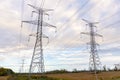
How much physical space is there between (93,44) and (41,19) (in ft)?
51.9

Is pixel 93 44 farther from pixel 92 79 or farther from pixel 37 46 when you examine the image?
pixel 37 46

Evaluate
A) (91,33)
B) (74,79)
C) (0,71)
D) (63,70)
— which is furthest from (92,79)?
(0,71)

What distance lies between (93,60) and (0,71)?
50095 mm

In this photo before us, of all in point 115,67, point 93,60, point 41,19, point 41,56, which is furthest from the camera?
point 115,67

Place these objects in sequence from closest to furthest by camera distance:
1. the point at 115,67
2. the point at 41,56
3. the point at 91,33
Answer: the point at 41,56 → the point at 91,33 → the point at 115,67

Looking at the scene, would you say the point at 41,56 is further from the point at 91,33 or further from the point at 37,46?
the point at 91,33

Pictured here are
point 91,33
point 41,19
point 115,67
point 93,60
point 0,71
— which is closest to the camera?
point 41,19

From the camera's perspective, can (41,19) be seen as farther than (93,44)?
No

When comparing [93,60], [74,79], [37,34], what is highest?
[37,34]

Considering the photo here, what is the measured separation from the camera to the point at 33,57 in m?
50.7

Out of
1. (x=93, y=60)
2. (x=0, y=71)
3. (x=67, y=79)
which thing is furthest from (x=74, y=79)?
(x=0, y=71)

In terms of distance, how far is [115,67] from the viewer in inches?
3770

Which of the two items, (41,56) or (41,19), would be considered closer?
(41,56)

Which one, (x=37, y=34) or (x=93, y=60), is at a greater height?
(x=37, y=34)
